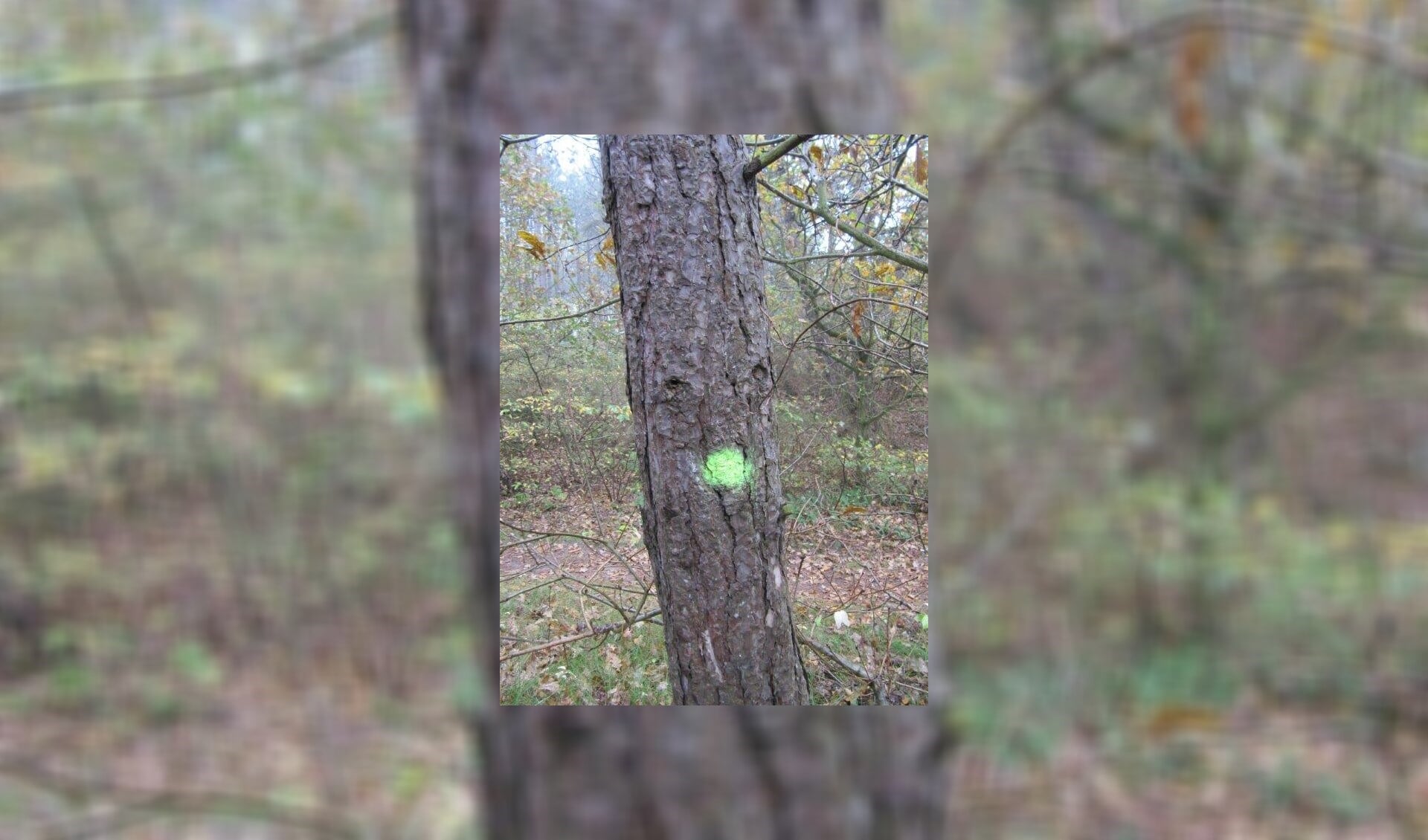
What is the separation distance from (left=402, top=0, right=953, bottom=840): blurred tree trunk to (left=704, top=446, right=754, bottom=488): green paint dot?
210 mm

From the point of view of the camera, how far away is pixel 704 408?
694 millimetres

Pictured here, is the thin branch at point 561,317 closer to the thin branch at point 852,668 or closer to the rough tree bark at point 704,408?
the rough tree bark at point 704,408

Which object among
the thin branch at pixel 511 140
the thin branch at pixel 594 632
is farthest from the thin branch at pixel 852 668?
the thin branch at pixel 511 140

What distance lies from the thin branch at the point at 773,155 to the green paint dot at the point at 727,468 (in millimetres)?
277

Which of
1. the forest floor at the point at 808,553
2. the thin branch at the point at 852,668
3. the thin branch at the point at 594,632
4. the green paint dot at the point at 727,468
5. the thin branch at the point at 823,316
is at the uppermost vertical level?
the thin branch at the point at 823,316

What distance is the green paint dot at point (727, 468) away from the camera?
71 cm
